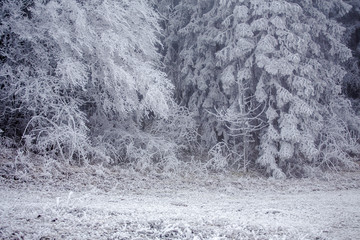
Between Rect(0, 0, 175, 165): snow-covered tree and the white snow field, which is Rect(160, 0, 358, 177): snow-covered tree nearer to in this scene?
the white snow field

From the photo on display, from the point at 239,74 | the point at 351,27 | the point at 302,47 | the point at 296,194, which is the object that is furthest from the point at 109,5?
the point at 351,27

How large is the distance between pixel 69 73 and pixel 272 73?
6.35 meters

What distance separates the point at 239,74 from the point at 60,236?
33.1 ft

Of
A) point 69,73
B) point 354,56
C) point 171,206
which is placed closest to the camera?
point 171,206

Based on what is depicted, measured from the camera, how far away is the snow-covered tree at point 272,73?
484 inches

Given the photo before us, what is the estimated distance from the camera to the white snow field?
419cm

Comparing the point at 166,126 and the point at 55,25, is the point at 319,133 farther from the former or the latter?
the point at 55,25

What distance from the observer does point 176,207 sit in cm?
690

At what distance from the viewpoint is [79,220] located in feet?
14.4

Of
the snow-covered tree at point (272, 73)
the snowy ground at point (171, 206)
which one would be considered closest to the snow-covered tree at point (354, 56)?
the snow-covered tree at point (272, 73)

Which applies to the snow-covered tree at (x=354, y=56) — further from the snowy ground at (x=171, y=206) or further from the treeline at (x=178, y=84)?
the snowy ground at (x=171, y=206)

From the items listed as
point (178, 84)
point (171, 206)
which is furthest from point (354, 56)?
point (171, 206)

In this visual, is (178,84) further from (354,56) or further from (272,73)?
(354,56)

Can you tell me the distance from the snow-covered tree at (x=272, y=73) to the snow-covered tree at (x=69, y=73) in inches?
118
